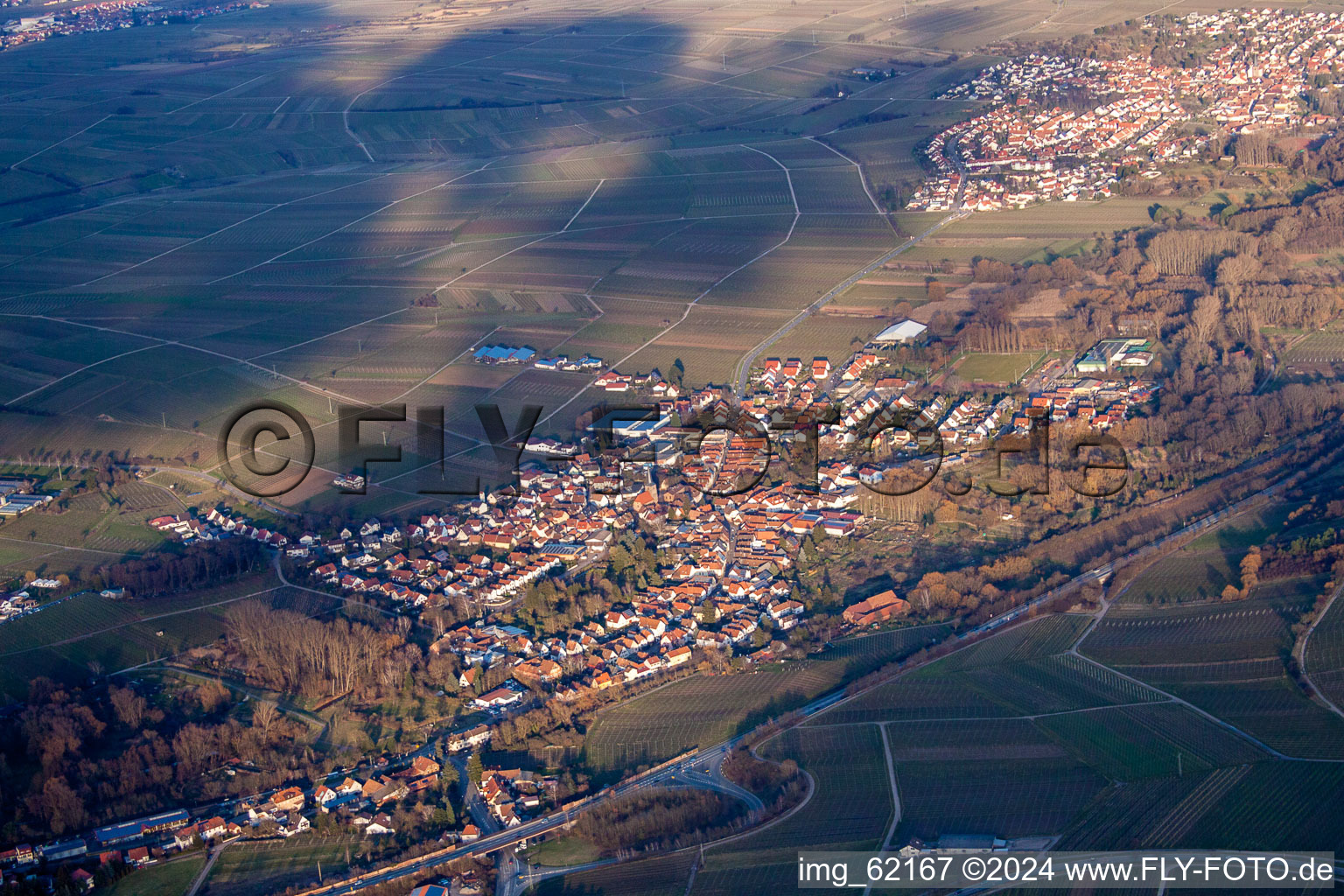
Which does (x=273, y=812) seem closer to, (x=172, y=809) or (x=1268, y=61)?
(x=172, y=809)

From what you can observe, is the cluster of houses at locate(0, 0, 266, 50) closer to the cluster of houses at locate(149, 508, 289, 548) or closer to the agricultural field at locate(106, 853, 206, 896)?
the cluster of houses at locate(149, 508, 289, 548)

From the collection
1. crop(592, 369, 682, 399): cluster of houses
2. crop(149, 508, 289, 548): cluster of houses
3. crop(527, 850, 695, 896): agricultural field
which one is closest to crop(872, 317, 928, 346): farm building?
crop(592, 369, 682, 399): cluster of houses

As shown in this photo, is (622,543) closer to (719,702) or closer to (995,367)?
(719,702)

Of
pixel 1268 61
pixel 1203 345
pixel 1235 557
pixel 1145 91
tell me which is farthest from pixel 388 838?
pixel 1268 61

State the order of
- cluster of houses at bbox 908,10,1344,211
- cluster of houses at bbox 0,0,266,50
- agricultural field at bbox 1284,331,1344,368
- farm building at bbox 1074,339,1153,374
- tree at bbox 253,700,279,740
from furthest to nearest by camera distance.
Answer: cluster of houses at bbox 0,0,266,50, cluster of houses at bbox 908,10,1344,211, farm building at bbox 1074,339,1153,374, agricultural field at bbox 1284,331,1344,368, tree at bbox 253,700,279,740

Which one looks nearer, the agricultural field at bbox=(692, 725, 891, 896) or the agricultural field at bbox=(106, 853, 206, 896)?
the agricultural field at bbox=(692, 725, 891, 896)
